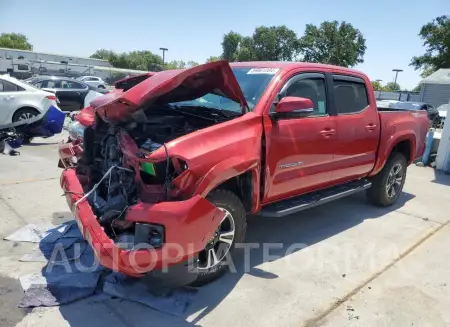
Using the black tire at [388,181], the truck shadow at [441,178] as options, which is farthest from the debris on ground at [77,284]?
the truck shadow at [441,178]

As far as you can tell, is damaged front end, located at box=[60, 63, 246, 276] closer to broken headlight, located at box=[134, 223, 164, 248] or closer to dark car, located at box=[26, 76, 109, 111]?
broken headlight, located at box=[134, 223, 164, 248]

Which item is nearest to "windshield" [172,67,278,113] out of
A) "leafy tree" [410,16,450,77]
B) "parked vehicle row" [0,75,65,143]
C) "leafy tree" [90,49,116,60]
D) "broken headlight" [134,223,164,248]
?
"broken headlight" [134,223,164,248]

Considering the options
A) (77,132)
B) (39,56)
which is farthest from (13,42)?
(77,132)

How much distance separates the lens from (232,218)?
3459 millimetres

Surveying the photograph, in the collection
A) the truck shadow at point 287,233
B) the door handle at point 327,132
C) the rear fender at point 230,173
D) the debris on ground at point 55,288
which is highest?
the door handle at point 327,132

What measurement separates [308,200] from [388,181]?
2096 millimetres

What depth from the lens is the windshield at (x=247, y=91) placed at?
380 cm

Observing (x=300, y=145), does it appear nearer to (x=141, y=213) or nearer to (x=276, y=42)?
(x=141, y=213)

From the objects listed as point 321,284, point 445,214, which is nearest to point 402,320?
point 321,284

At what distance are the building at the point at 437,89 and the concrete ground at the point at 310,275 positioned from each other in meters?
28.8

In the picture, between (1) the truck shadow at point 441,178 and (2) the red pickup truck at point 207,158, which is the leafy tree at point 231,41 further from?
(2) the red pickup truck at point 207,158

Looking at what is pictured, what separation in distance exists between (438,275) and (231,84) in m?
2.82

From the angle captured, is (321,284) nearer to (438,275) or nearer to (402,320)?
(402,320)

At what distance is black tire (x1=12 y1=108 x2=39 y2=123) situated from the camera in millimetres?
9602
